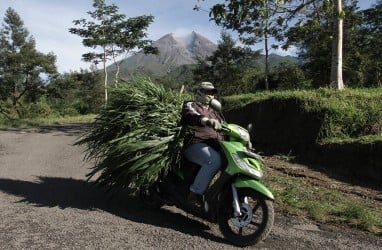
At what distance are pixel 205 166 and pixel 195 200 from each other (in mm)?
431

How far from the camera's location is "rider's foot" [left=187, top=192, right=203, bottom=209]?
5.59 metres

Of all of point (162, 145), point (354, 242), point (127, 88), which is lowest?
point (354, 242)

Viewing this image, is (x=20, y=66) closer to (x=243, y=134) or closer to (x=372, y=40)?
(x=372, y=40)

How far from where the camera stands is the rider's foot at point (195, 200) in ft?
18.3

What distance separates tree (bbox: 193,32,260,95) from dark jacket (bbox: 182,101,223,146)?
37.3m

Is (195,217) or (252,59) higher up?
(252,59)

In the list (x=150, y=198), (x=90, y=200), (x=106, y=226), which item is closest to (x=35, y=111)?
(x=90, y=200)

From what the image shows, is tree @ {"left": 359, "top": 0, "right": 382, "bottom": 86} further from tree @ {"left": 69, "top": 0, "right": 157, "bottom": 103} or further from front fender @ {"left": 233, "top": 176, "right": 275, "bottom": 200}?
front fender @ {"left": 233, "top": 176, "right": 275, "bottom": 200}

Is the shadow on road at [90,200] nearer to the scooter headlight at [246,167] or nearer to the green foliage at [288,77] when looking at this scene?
the scooter headlight at [246,167]

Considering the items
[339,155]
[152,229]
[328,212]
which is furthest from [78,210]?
[339,155]

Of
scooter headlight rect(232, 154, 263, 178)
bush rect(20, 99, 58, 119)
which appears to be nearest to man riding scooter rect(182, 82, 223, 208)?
scooter headlight rect(232, 154, 263, 178)

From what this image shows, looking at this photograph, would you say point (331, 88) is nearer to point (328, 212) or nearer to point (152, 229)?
point (328, 212)

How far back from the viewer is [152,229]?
552 cm

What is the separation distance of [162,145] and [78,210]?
1.42 meters
